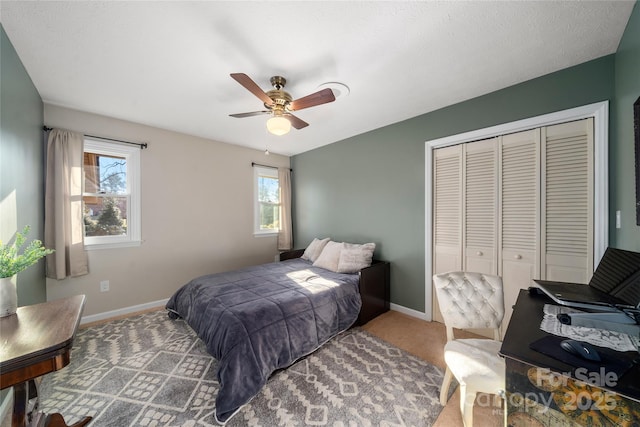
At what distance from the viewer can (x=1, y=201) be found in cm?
154

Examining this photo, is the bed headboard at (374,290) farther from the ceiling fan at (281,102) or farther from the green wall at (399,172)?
the ceiling fan at (281,102)

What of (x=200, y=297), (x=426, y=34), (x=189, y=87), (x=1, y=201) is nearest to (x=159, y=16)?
(x=189, y=87)

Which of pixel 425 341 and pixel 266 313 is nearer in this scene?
pixel 266 313

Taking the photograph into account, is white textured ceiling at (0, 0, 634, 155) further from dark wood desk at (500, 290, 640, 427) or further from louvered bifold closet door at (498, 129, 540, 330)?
dark wood desk at (500, 290, 640, 427)

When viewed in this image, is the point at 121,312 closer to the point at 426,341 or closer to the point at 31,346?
the point at 31,346

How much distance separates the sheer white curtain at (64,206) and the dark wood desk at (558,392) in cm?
→ 387

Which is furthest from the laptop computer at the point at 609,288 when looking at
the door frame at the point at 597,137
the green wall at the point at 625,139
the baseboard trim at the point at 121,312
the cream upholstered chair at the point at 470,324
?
the baseboard trim at the point at 121,312

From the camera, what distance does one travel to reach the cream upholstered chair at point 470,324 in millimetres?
1277

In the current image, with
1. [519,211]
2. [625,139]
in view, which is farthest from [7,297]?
[625,139]

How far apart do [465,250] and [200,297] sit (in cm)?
282

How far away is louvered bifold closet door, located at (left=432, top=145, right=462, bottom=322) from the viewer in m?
2.64

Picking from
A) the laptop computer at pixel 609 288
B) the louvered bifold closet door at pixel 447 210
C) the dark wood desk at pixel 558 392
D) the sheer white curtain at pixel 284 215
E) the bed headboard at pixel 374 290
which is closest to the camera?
the dark wood desk at pixel 558 392

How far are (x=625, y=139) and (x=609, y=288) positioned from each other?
1058 mm

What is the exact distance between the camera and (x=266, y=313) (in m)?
1.92
